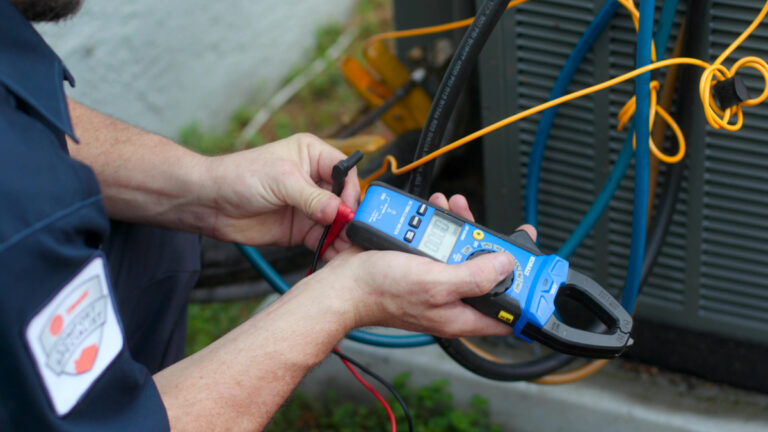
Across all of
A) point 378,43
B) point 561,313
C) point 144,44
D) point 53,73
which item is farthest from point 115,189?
point 144,44

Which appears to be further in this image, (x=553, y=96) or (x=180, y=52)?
(x=180, y=52)

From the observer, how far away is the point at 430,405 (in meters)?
1.35

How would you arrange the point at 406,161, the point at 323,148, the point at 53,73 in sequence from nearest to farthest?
the point at 53,73, the point at 323,148, the point at 406,161

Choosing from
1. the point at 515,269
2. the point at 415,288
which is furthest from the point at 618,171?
the point at 415,288

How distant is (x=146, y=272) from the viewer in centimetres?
109

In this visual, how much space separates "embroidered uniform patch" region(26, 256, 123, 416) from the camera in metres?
0.65

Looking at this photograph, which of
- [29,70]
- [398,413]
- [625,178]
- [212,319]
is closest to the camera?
[29,70]

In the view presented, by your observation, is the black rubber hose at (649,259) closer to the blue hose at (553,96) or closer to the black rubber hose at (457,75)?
the blue hose at (553,96)

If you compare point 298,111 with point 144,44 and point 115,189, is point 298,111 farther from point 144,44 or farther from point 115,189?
point 115,189

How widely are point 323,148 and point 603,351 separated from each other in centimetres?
46

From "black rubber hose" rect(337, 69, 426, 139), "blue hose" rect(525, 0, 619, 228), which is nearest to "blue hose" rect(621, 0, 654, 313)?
"blue hose" rect(525, 0, 619, 228)

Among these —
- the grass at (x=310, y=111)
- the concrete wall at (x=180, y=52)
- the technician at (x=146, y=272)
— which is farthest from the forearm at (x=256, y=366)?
the grass at (x=310, y=111)

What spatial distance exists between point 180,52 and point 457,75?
4.47 ft

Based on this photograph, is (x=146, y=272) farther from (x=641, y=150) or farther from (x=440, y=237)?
(x=641, y=150)
